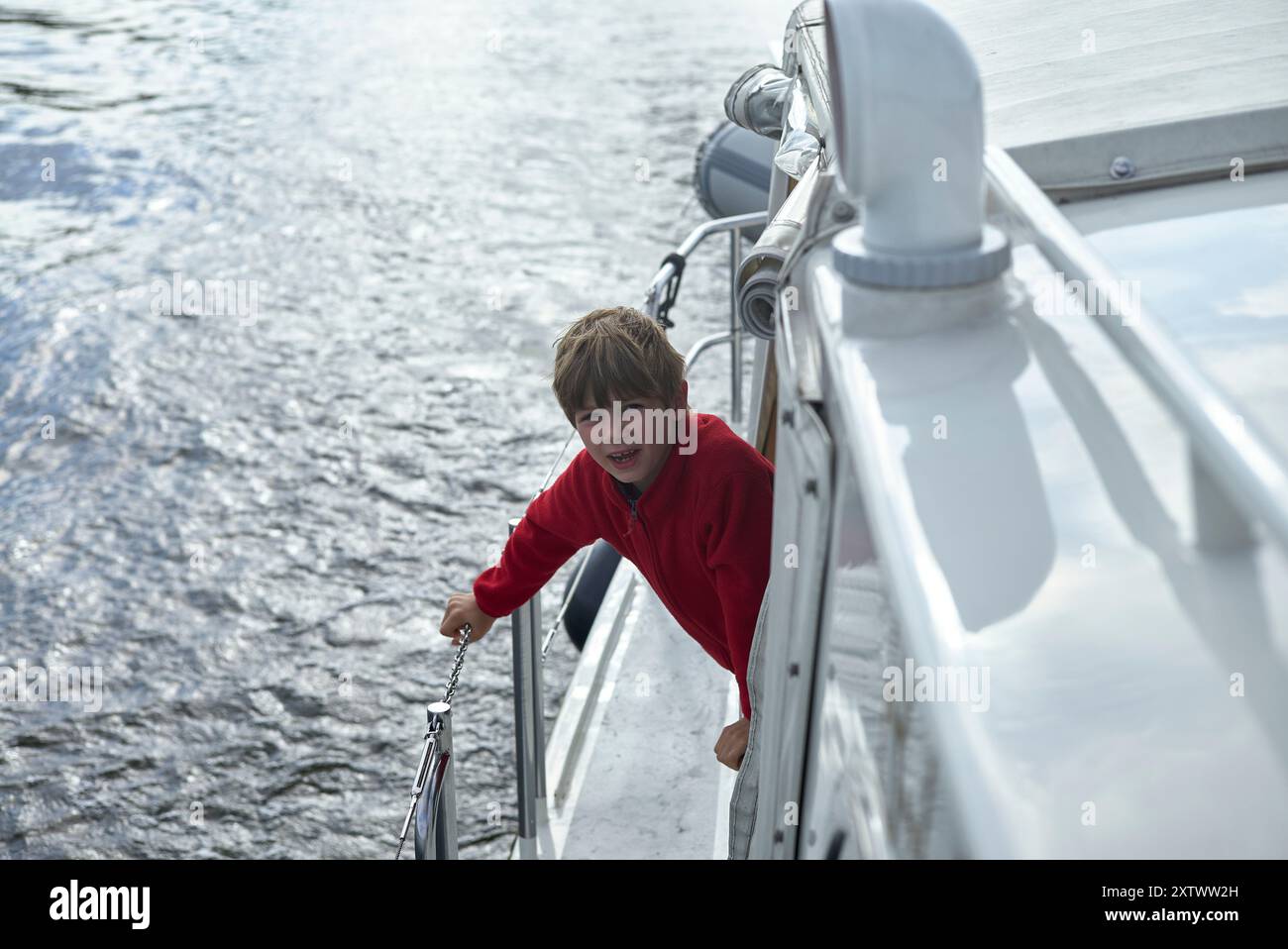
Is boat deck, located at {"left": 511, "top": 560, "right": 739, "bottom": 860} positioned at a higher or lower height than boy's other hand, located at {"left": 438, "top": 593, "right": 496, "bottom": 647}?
lower

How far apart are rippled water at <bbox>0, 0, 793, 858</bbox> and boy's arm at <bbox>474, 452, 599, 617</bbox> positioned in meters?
2.23

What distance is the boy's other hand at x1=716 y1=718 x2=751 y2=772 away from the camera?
70.7 inches

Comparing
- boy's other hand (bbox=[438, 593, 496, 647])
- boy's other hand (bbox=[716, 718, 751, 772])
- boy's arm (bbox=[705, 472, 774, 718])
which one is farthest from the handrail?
boy's other hand (bbox=[438, 593, 496, 647])

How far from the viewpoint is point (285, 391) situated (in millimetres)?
7867

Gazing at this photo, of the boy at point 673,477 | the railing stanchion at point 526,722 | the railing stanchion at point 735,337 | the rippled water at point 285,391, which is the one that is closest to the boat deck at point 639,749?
the railing stanchion at point 526,722

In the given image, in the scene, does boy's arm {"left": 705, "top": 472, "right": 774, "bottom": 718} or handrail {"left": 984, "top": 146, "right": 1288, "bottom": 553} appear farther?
boy's arm {"left": 705, "top": 472, "right": 774, "bottom": 718}

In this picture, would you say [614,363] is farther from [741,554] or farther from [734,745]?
[734,745]

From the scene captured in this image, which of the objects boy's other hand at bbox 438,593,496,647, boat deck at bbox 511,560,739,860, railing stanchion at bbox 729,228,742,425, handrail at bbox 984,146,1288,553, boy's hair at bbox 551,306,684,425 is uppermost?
railing stanchion at bbox 729,228,742,425

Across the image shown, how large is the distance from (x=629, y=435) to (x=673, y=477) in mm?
128

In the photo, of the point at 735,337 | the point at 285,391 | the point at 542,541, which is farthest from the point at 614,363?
the point at 285,391

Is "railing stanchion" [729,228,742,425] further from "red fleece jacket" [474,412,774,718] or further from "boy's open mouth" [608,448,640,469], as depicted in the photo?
"boy's open mouth" [608,448,640,469]

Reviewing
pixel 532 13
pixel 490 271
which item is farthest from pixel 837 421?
pixel 532 13

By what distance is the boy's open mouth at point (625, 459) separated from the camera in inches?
74.1
